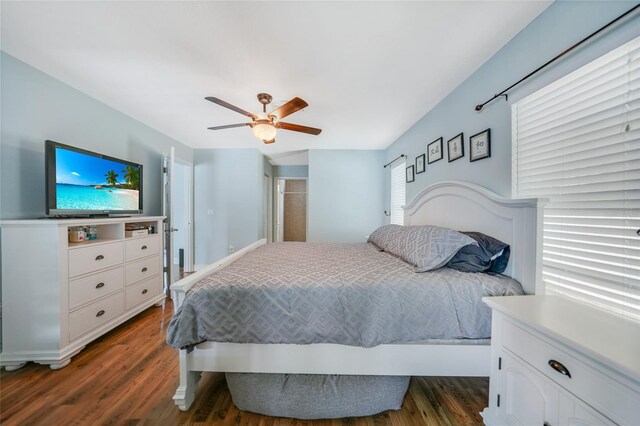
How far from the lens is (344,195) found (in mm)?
4191

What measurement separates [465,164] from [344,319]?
172 cm

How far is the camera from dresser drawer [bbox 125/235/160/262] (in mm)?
2248

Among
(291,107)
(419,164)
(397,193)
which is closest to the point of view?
(291,107)

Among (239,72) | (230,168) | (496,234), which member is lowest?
(496,234)

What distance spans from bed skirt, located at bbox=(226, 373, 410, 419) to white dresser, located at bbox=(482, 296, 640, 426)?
513mm

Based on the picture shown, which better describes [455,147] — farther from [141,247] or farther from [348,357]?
[141,247]

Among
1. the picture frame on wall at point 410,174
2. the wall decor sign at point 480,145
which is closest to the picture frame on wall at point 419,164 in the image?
the picture frame on wall at point 410,174

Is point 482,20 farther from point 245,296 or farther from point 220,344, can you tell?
point 220,344

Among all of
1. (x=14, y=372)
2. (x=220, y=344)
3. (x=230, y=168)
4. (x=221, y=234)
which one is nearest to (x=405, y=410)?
(x=220, y=344)

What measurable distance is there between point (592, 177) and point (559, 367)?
0.89m

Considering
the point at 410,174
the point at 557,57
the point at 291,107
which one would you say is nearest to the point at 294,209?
the point at 410,174

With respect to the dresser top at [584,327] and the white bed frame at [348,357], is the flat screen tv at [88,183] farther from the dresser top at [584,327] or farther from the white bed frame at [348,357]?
the dresser top at [584,327]

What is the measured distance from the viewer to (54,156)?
175 cm

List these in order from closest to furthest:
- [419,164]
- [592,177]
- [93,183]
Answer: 1. [592,177]
2. [93,183]
3. [419,164]
